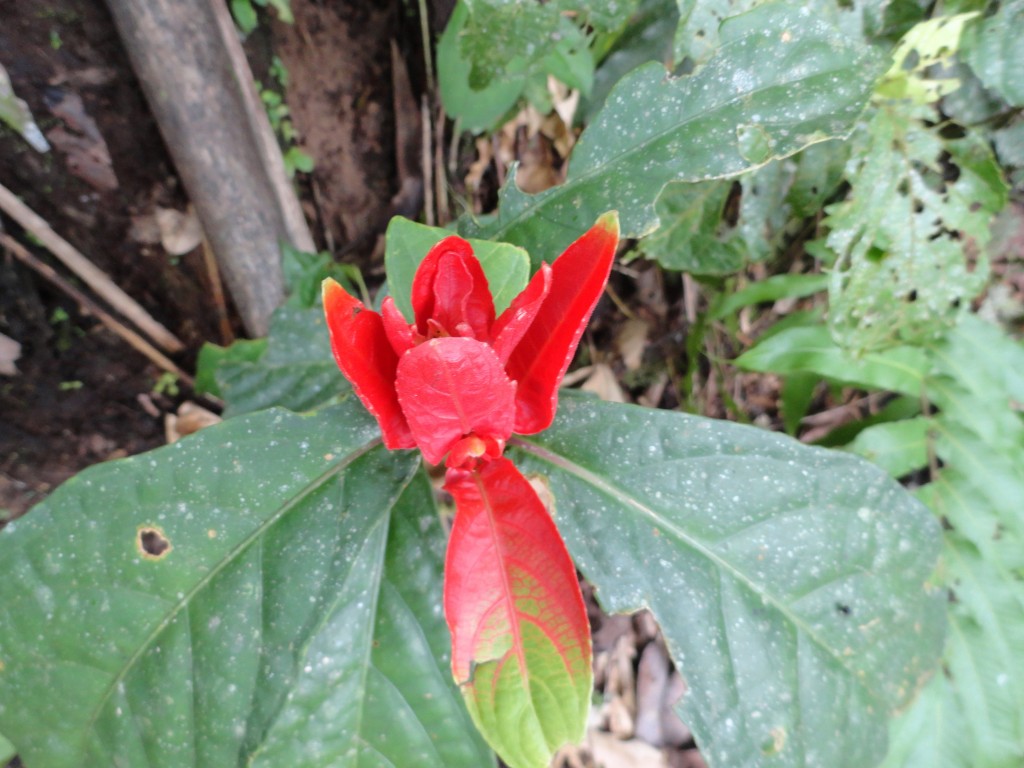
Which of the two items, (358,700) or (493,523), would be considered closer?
(493,523)

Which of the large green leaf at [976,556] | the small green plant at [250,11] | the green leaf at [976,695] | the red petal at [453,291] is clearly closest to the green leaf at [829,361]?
the large green leaf at [976,556]

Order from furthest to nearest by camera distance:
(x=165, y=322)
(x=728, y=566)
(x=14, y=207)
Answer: (x=165, y=322) → (x=14, y=207) → (x=728, y=566)

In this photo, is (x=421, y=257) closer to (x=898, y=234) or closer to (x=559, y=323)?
(x=559, y=323)

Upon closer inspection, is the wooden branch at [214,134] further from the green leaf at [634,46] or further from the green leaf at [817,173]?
the green leaf at [817,173]

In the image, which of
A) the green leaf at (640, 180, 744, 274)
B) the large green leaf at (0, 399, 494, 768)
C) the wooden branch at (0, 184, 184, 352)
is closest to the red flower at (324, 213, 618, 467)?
the large green leaf at (0, 399, 494, 768)

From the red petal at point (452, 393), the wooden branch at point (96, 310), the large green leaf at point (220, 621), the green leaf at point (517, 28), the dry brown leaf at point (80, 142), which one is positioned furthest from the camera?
the wooden branch at point (96, 310)

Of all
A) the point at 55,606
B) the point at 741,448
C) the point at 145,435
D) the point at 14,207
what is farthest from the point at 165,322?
the point at 741,448

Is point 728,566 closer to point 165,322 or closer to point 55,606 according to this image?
point 55,606
